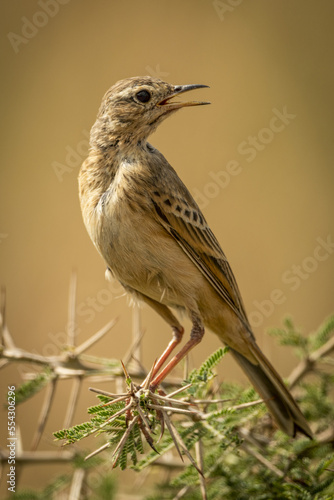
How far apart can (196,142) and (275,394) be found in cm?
338

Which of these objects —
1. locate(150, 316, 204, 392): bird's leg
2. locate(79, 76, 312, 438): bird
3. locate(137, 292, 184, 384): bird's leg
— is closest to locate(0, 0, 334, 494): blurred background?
locate(137, 292, 184, 384): bird's leg

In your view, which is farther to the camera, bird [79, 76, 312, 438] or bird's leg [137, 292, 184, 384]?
bird's leg [137, 292, 184, 384]

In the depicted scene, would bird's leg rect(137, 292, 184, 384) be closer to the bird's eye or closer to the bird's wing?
the bird's wing

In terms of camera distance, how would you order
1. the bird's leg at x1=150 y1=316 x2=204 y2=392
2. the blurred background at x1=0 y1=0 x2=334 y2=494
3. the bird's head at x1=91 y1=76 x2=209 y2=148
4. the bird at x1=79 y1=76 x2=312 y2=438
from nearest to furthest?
the bird's leg at x1=150 y1=316 x2=204 y2=392, the bird at x1=79 y1=76 x2=312 y2=438, the bird's head at x1=91 y1=76 x2=209 y2=148, the blurred background at x1=0 y1=0 x2=334 y2=494

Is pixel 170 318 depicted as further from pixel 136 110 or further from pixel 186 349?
pixel 136 110

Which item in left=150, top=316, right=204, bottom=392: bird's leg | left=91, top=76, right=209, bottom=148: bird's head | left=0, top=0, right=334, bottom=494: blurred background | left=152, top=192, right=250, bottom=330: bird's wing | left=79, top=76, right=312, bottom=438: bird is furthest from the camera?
left=0, top=0, right=334, bottom=494: blurred background

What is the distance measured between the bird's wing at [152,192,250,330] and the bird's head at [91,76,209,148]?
1.55ft

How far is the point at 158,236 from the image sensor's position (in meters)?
3.04

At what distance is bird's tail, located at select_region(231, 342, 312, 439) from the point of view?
3.03 m

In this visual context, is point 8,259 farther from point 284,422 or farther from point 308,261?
point 284,422

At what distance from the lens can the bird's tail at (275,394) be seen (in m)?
3.03

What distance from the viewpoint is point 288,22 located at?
238 inches

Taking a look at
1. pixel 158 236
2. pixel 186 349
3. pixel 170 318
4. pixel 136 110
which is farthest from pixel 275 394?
pixel 136 110

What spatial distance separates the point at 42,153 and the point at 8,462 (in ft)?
12.2
